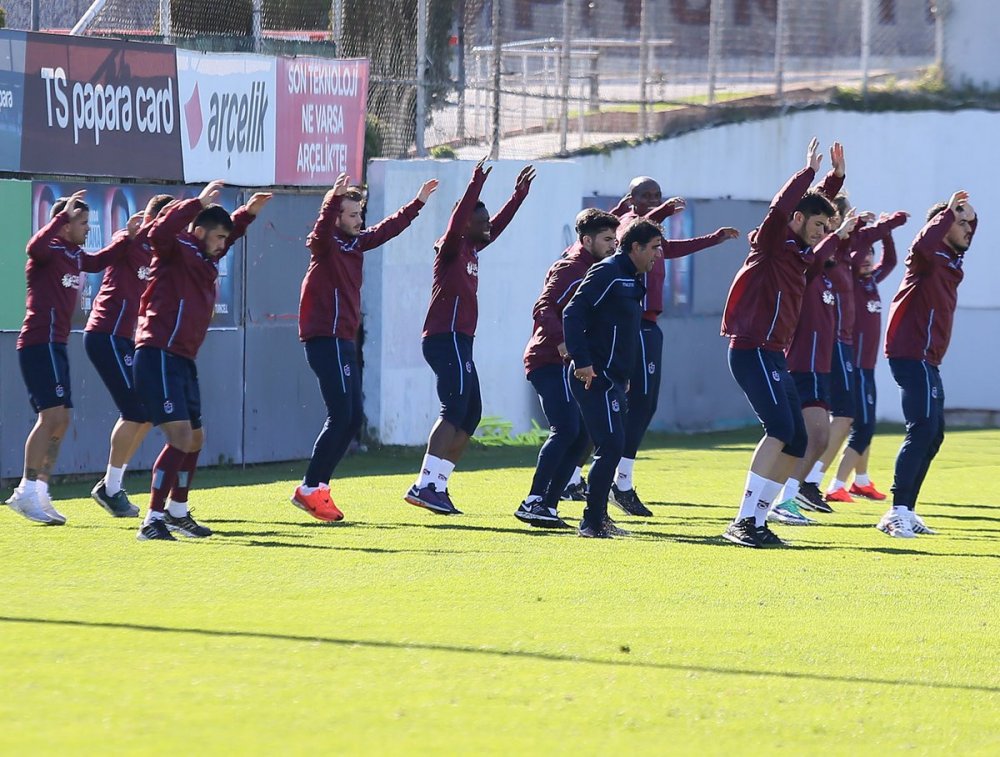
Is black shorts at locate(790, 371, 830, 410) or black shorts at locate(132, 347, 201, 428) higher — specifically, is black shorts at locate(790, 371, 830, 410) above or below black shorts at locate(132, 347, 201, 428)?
below

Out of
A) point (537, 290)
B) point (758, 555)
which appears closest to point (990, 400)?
point (537, 290)

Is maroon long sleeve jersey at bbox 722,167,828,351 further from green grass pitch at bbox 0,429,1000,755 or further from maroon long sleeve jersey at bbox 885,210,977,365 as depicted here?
green grass pitch at bbox 0,429,1000,755

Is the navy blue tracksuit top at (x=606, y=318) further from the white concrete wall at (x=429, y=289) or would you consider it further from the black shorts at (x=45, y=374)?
the white concrete wall at (x=429, y=289)

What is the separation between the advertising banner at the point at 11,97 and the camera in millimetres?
12477

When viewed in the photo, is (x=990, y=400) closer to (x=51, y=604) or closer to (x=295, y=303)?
(x=295, y=303)

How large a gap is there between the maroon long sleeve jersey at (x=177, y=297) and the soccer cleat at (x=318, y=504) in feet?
4.48

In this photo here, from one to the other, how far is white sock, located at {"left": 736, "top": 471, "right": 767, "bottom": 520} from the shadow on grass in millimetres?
3621

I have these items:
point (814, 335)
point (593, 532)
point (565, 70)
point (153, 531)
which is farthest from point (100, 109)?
point (565, 70)

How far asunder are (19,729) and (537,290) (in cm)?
1226

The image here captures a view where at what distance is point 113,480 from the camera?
36.0ft

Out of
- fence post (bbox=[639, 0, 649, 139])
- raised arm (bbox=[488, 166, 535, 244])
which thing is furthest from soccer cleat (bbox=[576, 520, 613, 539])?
fence post (bbox=[639, 0, 649, 139])

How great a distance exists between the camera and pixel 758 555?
33.0 ft

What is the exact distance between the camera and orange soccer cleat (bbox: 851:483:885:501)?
1383 centimetres

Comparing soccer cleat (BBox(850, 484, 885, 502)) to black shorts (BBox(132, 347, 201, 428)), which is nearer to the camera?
black shorts (BBox(132, 347, 201, 428))
